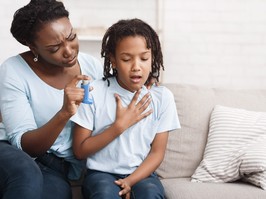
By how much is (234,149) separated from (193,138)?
185 mm

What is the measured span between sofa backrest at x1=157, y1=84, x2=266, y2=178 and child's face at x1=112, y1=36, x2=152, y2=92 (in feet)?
1.25

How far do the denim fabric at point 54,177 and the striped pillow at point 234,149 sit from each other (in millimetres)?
504

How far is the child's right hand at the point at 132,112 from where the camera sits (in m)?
1.45

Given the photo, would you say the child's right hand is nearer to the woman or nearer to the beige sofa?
the woman

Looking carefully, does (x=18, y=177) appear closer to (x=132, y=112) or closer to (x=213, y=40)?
(x=132, y=112)

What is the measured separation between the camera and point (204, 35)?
2.66 metres

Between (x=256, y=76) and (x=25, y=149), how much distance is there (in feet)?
5.90

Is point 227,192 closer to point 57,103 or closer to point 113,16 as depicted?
point 57,103

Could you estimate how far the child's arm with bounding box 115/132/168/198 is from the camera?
141 cm

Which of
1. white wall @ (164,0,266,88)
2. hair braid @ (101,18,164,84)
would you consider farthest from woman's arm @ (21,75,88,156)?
white wall @ (164,0,266,88)

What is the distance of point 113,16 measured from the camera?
258 centimetres

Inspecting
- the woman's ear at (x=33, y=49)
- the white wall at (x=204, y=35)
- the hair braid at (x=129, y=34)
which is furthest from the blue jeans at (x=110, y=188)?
the white wall at (x=204, y=35)

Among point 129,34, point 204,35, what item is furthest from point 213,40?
point 129,34

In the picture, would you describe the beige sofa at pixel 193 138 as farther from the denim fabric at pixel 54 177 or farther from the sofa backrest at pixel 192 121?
the denim fabric at pixel 54 177
